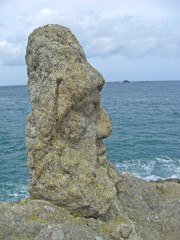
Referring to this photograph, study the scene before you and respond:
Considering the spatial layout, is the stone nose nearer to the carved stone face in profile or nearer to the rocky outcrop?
the rocky outcrop

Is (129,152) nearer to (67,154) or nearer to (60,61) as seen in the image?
(67,154)

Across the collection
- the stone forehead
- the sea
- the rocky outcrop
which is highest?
the stone forehead

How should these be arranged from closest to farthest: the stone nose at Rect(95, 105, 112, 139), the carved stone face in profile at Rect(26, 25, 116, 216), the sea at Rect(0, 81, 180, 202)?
the carved stone face in profile at Rect(26, 25, 116, 216) → the stone nose at Rect(95, 105, 112, 139) → the sea at Rect(0, 81, 180, 202)

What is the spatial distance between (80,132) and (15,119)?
1840 inches

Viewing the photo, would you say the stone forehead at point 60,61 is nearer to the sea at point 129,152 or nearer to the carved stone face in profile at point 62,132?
the carved stone face in profile at point 62,132

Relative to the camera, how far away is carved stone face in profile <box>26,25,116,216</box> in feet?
31.2

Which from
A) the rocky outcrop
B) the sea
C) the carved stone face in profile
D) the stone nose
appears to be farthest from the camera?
the sea

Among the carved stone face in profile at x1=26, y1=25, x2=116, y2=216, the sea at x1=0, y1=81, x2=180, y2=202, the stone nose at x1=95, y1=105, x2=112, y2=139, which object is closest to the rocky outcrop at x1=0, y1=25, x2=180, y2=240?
the carved stone face in profile at x1=26, y1=25, x2=116, y2=216

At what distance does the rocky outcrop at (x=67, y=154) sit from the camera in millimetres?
9359

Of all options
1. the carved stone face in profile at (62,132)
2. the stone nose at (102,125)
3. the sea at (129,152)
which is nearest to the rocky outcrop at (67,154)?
the carved stone face in profile at (62,132)

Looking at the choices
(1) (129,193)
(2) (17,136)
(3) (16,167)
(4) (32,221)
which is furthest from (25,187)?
(2) (17,136)

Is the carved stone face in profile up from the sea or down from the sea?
up

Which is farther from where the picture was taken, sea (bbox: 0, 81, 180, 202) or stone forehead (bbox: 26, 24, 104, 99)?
sea (bbox: 0, 81, 180, 202)

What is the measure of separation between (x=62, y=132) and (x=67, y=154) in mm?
858
